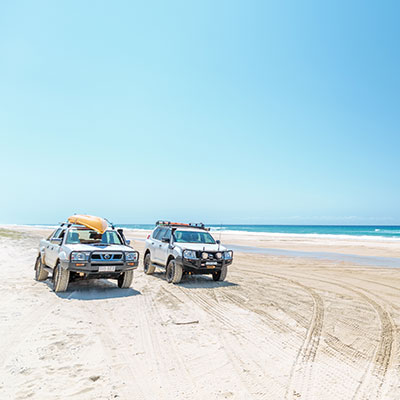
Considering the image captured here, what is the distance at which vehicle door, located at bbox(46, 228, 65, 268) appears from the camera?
368 inches

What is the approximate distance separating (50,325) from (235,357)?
3.63 m

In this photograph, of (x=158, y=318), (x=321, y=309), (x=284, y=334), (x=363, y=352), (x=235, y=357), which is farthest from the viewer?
(x=321, y=309)

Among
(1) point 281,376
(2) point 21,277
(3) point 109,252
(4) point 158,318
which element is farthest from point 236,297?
(2) point 21,277

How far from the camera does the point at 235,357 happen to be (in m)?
4.95

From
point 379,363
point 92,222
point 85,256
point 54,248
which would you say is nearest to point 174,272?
point 92,222

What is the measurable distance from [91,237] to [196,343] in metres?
5.80

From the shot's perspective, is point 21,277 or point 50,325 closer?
point 50,325

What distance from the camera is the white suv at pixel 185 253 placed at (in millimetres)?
10516

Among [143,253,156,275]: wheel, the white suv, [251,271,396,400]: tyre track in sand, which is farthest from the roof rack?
[251,271,396,400]: tyre track in sand

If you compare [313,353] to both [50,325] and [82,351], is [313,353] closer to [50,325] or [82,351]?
[82,351]

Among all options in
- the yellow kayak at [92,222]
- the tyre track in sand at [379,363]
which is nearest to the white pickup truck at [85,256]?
the yellow kayak at [92,222]

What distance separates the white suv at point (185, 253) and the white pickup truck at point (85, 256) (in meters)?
1.61

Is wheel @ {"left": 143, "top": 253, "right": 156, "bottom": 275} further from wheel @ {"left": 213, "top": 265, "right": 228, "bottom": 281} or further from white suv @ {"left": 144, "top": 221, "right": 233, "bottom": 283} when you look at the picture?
wheel @ {"left": 213, "top": 265, "right": 228, "bottom": 281}

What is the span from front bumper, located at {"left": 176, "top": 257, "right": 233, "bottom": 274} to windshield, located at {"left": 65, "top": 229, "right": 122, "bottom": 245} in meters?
2.12
